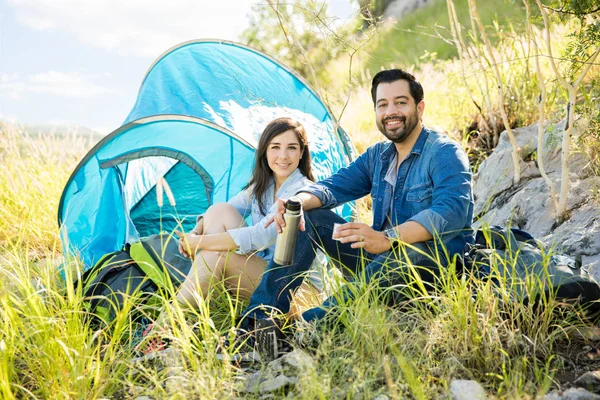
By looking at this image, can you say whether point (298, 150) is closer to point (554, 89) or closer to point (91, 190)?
point (91, 190)

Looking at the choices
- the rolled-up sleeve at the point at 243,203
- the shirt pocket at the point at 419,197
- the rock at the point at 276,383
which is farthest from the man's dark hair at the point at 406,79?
the rock at the point at 276,383

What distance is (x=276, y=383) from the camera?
2189 mm

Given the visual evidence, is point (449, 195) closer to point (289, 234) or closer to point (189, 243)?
point (289, 234)

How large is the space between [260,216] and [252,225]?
0.57 ft

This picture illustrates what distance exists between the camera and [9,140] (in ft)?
18.5

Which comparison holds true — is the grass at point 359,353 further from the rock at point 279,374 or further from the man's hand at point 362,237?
the man's hand at point 362,237

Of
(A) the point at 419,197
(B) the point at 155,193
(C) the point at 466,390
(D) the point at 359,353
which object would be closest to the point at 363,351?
(D) the point at 359,353

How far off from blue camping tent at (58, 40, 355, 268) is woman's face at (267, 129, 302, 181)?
0.55 metres

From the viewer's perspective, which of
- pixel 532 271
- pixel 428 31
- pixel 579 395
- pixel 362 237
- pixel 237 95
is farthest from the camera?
pixel 428 31

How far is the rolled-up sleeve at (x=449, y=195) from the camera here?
251 centimetres

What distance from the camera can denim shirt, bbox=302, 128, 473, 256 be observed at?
254 centimetres

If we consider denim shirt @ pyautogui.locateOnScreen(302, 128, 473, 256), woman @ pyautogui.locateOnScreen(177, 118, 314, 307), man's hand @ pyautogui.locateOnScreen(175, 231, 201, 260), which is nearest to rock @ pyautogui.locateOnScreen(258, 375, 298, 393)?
woman @ pyautogui.locateOnScreen(177, 118, 314, 307)

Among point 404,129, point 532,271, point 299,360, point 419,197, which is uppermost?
point 404,129

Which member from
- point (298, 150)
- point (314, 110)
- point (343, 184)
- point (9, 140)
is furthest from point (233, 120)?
point (9, 140)
